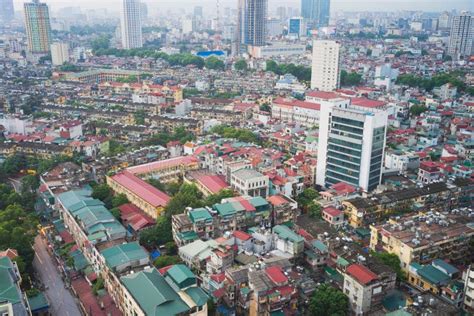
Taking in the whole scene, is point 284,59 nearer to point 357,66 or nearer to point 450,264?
point 357,66

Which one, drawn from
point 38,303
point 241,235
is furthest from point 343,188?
point 38,303

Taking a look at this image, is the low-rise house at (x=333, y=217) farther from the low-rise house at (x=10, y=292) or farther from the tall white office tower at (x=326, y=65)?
the tall white office tower at (x=326, y=65)

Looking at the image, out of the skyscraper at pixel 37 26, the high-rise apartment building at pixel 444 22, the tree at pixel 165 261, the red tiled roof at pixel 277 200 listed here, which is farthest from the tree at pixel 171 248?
the high-rise apartment building at pixel 444 22

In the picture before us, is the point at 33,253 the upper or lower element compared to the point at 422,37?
lower

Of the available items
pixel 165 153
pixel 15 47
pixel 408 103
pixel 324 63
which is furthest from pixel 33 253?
pixel 15 47

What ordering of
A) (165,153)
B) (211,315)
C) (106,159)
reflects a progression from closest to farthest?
1. (211,315)
2. (106,159)
3. (165,153)

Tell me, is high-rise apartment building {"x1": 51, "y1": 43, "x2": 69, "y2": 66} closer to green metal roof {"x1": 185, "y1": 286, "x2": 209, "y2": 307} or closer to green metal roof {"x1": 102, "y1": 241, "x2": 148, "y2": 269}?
green metal roof {"x1": 102, "y1": 241, "x2": 148, "y2": 269}

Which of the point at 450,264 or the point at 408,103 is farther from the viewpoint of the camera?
the point at 408,103
